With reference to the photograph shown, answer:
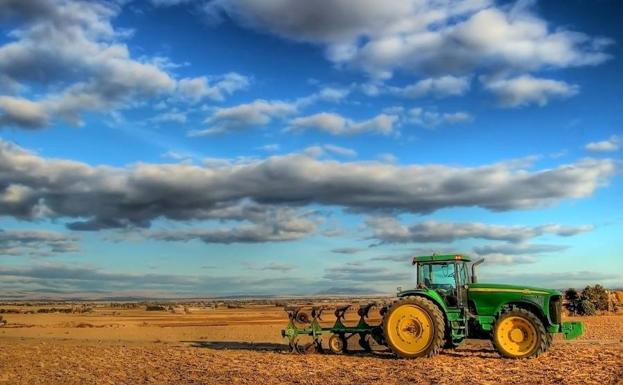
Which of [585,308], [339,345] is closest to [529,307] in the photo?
[339,345]

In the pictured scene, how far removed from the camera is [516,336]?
52.9ft

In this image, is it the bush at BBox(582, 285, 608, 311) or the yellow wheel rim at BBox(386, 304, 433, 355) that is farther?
the bush at BBox(582, 285, 608, 311)

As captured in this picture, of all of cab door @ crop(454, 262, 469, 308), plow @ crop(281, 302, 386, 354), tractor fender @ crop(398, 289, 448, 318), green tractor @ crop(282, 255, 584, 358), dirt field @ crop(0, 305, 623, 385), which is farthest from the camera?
plow @ crop(281, 302, 386, 354)

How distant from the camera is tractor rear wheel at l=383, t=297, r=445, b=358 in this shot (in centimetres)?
1628

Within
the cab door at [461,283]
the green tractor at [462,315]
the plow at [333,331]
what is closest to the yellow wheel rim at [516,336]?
the green tractor at [462,315]

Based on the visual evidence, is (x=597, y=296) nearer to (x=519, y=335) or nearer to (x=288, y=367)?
(x=519, y=335)

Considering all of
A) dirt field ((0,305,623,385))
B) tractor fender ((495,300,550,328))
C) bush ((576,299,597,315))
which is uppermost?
tractor fender ((495,300,550,328))

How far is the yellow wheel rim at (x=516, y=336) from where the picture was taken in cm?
1594

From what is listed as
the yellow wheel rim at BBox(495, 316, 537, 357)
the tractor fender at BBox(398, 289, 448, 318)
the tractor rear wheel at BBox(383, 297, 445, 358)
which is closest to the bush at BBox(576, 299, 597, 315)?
the yellow wheel rim at BBox(495, 316, 537, 357)

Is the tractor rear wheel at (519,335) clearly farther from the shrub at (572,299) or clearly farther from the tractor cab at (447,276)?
the shrub at (572,299)

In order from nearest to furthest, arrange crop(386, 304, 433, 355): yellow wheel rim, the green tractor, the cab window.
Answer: the green tractor → crop(386, 304, 433, 355): yellow wheel rim → the cab window

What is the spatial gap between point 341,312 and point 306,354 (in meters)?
1.82

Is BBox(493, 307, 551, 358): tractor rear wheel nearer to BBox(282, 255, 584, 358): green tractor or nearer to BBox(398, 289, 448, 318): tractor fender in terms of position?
BBox(282, 255, 584, 358): green tractor

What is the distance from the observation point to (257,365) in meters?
15.8
